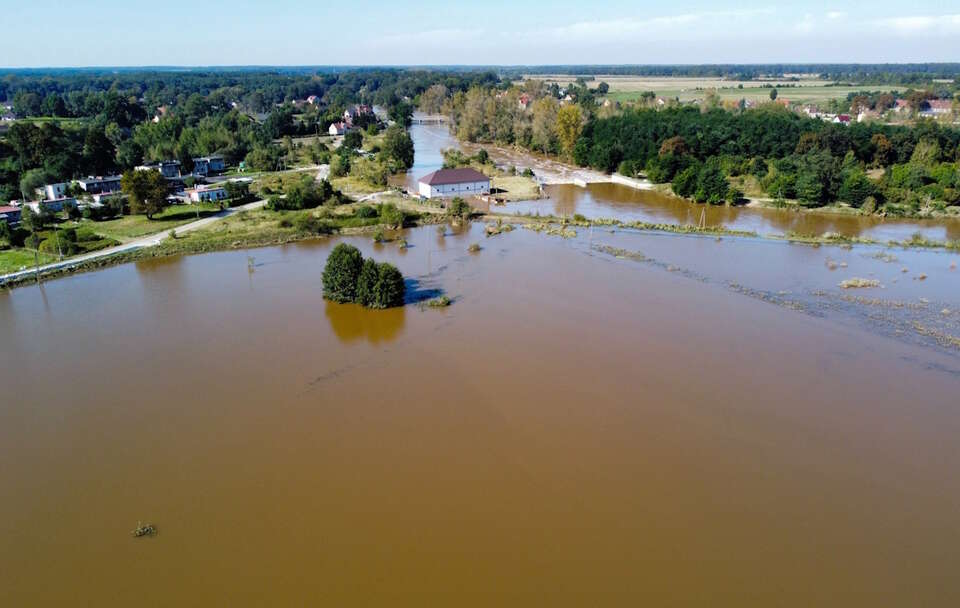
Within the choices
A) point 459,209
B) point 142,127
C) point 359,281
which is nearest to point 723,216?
point 459,209

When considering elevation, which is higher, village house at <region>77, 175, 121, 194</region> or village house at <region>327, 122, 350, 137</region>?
village house at <region>327, 122, 350, 137</region>

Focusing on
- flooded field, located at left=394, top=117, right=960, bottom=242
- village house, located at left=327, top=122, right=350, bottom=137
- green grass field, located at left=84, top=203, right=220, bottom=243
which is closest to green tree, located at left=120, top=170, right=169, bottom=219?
green grass field, located at left=84, top=203, right=220, bottom=243

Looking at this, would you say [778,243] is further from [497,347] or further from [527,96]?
[527,96]

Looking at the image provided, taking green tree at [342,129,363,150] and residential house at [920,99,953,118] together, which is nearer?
green tree at [342,129,363,150]

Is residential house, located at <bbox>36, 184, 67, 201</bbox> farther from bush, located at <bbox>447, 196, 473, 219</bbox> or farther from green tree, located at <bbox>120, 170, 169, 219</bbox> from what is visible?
bush, located at <bbox>447, 196, 473, 219</bbox>

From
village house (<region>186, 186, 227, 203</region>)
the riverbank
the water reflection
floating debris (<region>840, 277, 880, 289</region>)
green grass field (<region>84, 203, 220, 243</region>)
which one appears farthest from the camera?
village house (<region>186, 186, 227, 203</region>)

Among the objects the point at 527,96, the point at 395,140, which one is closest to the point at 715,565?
the point at 395,140

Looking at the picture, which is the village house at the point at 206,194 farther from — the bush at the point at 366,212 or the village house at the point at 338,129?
the village house at the point at 338,129
